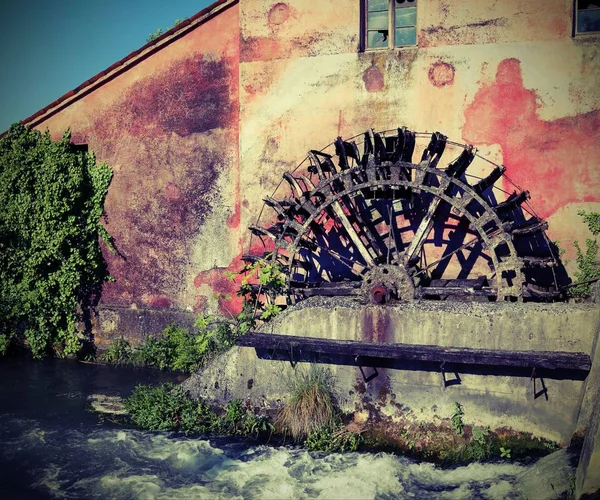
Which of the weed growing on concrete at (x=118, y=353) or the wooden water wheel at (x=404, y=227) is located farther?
the weed growing on concrete at (x=118, y=353)

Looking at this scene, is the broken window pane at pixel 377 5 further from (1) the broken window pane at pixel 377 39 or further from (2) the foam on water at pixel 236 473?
(2) the foam on water at pixel 236 473

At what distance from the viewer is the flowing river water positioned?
5.64m

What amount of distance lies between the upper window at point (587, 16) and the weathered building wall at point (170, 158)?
5513mm

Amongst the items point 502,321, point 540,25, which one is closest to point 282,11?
point 540,25

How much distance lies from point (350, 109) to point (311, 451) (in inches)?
215

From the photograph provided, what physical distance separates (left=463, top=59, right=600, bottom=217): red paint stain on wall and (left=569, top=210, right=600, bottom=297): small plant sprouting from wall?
0.29m

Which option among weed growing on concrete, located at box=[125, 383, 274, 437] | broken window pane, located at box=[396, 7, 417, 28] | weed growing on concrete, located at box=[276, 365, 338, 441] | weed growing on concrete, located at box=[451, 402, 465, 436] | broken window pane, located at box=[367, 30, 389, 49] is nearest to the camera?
weed growing on concrete, located at box=[451, 402, 465, 436]

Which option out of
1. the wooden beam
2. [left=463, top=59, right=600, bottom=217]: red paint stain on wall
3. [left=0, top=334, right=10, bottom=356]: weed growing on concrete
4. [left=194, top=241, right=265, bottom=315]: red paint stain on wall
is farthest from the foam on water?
[left=463, top=59, right=600, bottom=217]: red paint stain on wall

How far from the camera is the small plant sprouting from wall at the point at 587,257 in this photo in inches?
314

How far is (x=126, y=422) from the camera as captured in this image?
7609 millimetres

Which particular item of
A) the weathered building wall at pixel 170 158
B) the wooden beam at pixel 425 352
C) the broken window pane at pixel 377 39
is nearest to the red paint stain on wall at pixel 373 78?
the broken window pane at pixel 377 39

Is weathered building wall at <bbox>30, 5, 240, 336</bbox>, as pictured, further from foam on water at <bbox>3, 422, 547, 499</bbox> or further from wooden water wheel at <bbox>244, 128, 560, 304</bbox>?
foam on water at <bbox>3, 422, 547, 499</bbox>

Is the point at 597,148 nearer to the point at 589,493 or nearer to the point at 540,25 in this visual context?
the point at 540,25

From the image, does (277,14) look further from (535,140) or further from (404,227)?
(535,140)
